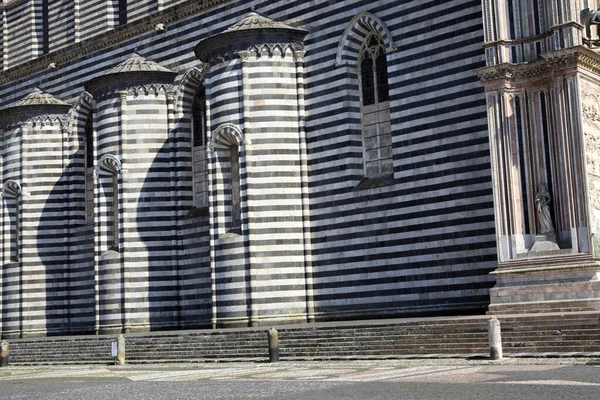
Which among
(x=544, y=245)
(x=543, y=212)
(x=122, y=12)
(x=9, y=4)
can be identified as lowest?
(x=544, y=245)

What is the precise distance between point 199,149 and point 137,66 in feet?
10.7

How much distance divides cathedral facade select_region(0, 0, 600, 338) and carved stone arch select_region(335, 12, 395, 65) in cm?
6

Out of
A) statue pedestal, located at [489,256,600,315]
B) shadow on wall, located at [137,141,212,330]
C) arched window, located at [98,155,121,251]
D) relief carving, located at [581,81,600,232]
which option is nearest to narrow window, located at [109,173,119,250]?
arched window, located at [98,155,121,251]

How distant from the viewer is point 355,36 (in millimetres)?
26938

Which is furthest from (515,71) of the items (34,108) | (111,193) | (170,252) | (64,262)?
(34,108)

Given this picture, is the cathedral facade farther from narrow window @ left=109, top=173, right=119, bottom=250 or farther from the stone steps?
the stone steps

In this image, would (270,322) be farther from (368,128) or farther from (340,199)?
(368,128)

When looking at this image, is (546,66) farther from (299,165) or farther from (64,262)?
(64,262)

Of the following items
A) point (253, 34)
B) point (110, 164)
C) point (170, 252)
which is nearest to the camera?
point (253, 34)

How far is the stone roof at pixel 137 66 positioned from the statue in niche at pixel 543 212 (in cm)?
1456

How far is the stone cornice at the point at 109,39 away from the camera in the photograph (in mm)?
30953

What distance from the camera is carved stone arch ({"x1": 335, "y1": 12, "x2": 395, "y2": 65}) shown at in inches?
1043

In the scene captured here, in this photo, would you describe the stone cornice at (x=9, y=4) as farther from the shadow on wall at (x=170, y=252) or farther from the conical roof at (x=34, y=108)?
the shadow on wall at (x=170, y=252)

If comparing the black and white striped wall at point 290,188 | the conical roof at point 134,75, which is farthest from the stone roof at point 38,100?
the conical roof at point 134,75
